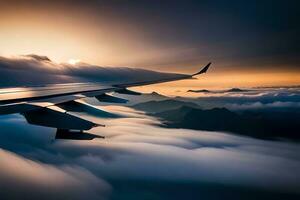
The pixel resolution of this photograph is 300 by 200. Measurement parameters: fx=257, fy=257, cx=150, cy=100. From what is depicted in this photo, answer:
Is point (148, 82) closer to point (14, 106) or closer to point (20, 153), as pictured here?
point (14, 106)

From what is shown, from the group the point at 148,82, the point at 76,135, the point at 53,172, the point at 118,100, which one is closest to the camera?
the point at 76,135

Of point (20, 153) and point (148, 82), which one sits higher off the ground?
point (148, 82)


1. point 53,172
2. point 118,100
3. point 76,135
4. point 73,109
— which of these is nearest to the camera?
point 76,135

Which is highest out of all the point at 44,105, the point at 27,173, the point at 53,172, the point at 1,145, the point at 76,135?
the point at 44,105

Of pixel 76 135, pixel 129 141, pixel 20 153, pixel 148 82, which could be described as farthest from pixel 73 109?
pixel 129 141

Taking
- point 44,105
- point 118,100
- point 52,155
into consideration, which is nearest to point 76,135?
point 44,105

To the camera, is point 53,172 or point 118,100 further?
point 53,172

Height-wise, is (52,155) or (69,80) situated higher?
(69,80)

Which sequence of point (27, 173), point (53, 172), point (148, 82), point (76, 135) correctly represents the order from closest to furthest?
1. point (76, 135)
2. point (148, 82)
3. point (27, 173)
4. point (53, 172)

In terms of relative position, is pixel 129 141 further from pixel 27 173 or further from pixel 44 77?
pixel 44 77
